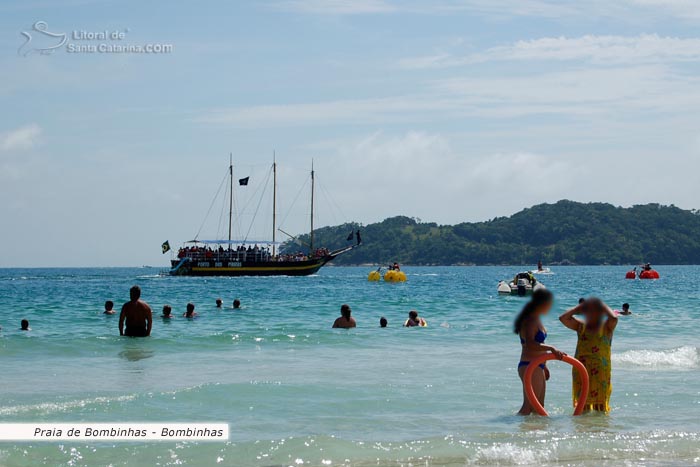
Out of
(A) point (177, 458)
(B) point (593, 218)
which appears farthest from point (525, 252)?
(A) point (177, 458)

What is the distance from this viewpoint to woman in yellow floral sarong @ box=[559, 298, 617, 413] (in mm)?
10008

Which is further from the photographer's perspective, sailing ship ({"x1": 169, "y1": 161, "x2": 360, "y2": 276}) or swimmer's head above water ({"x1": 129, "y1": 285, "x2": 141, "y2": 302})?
sailing ship ({"x1": 169, "y1": 161, "x2": 360, "y2": 276})

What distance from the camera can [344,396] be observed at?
478 inches

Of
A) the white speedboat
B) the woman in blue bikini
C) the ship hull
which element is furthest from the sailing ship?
the woman in blue bikini

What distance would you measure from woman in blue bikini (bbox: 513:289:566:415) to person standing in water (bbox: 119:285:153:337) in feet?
31.6

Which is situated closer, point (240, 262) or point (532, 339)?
point (532, 339)

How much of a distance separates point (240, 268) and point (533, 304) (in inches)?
2947

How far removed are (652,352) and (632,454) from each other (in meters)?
8.19

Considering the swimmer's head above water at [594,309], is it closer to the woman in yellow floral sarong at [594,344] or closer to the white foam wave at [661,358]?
the woman in yellow floral sarong at [594,344]

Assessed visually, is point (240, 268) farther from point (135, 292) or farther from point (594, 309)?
point (594, 309)

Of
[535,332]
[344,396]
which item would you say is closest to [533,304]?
[535,332]

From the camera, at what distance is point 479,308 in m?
32.8

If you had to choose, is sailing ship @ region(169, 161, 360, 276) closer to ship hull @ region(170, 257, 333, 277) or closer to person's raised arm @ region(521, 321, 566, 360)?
ship hull @ region(170, 257, 333, 277)

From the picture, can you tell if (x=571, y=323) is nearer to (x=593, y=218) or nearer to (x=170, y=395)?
(x=170, y=395)
